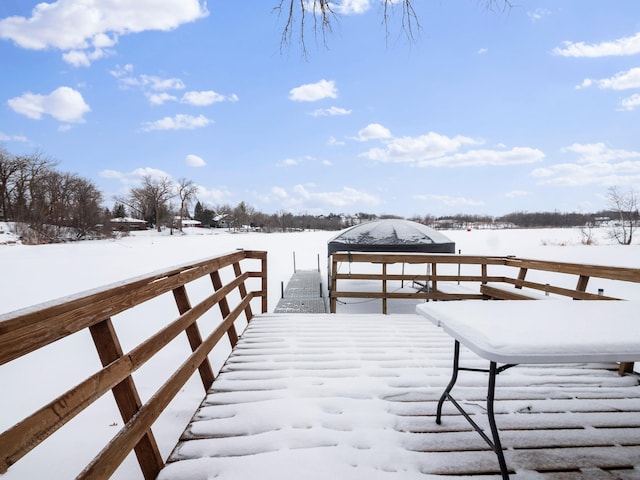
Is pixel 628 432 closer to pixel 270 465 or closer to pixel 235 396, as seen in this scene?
pixel 270 465

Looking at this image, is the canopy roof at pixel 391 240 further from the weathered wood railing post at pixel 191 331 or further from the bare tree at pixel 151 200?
the bare tree at pixel 151 200

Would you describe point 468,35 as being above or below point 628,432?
above

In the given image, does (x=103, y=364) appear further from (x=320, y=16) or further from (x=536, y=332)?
(x=320, y=16)

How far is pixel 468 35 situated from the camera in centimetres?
358

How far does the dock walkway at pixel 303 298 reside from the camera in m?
7.61

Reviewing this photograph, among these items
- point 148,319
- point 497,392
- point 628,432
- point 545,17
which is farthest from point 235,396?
point 148,319

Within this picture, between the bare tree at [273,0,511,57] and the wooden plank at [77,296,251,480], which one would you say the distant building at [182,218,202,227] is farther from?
the wooden plank at [77,296,251,480]

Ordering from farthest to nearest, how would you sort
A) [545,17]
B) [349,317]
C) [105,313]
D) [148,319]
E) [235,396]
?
[148,319]
[349,317]
[545,17]
[235,396]
[105,313]

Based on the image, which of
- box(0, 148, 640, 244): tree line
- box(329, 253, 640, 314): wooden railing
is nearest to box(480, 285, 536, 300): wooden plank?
box(329, 253, 640, 314): wooden railing

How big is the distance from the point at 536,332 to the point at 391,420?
993mm

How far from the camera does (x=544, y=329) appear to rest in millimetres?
1672

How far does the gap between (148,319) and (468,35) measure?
830cm

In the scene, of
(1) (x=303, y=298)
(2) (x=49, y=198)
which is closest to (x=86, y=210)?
(2) (x=49, y=198)

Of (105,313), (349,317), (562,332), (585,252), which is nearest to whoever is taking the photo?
(105,313)
